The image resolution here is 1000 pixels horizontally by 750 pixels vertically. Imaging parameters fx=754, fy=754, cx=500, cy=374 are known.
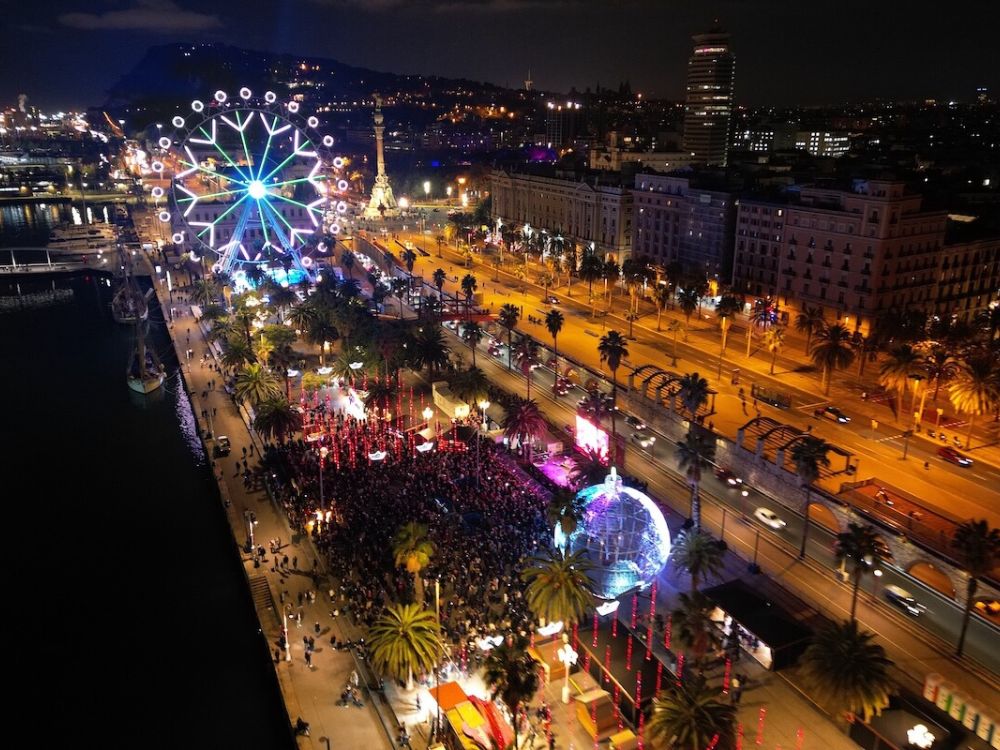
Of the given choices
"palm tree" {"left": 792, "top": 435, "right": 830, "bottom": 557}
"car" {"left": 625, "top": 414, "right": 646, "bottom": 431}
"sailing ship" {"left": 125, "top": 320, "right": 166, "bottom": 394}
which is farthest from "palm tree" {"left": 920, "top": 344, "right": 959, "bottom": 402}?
"sailing ship" {"left": 125, "top": 320, "right": 166, "bottom": 394}

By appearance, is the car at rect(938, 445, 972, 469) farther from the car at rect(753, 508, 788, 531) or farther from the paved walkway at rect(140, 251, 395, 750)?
the paved walkway at rect(140, 251, 395, 750)

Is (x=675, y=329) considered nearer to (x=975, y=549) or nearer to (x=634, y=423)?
(x=634, y=423)

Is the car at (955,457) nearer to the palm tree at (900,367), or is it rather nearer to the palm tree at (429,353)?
the palm tree at (900,367)

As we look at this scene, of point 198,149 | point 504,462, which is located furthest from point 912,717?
point 198,149

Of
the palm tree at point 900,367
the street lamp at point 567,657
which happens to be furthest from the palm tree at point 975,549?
the palm tree at point 900,367

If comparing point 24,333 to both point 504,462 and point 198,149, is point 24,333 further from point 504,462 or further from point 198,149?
point 504,462

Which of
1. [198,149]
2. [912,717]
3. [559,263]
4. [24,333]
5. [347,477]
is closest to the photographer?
[912,717]
